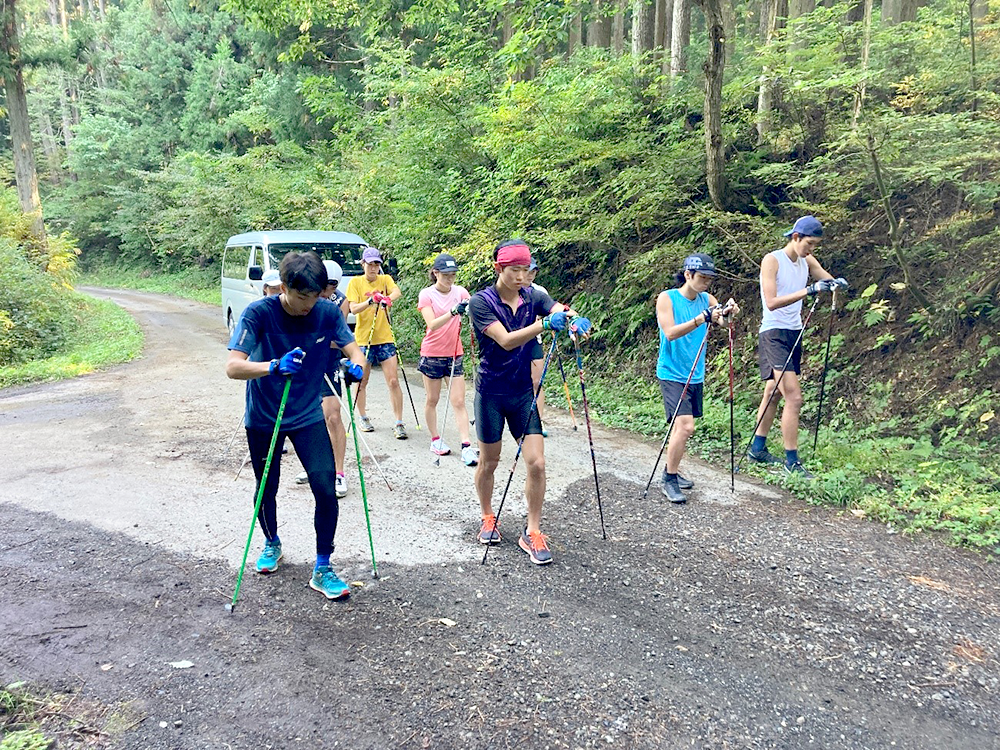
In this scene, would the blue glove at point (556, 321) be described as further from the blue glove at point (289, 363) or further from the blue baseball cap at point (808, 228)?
the blue baseball cap at point (808, 228)

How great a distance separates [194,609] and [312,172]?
63.3 feet

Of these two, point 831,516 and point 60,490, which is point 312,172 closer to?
point 60,490

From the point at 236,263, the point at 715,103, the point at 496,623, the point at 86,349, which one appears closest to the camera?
the point at 496,623

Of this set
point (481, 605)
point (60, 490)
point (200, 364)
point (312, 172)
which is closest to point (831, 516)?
point (481, 605)

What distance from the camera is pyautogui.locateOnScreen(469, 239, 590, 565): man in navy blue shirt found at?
4.03 meters

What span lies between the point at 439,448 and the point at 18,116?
1920 cm

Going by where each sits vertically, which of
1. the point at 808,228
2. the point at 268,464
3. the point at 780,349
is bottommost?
the point at 268,464

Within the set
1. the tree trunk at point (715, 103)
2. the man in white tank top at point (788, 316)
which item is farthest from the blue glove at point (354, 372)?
the tree trunk at point (715, 103)

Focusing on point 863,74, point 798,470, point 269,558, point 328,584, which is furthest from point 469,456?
point 863,74

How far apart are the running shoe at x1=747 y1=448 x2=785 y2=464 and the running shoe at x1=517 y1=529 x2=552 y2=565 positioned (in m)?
2.57

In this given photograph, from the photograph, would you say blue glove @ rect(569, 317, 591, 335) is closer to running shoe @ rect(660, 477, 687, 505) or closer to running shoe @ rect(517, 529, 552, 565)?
running shoe @ rect(517, 529, 552, 565)

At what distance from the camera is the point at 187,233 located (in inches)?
1090

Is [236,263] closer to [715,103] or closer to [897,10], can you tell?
[715,103]

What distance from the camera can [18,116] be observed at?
18688mm
